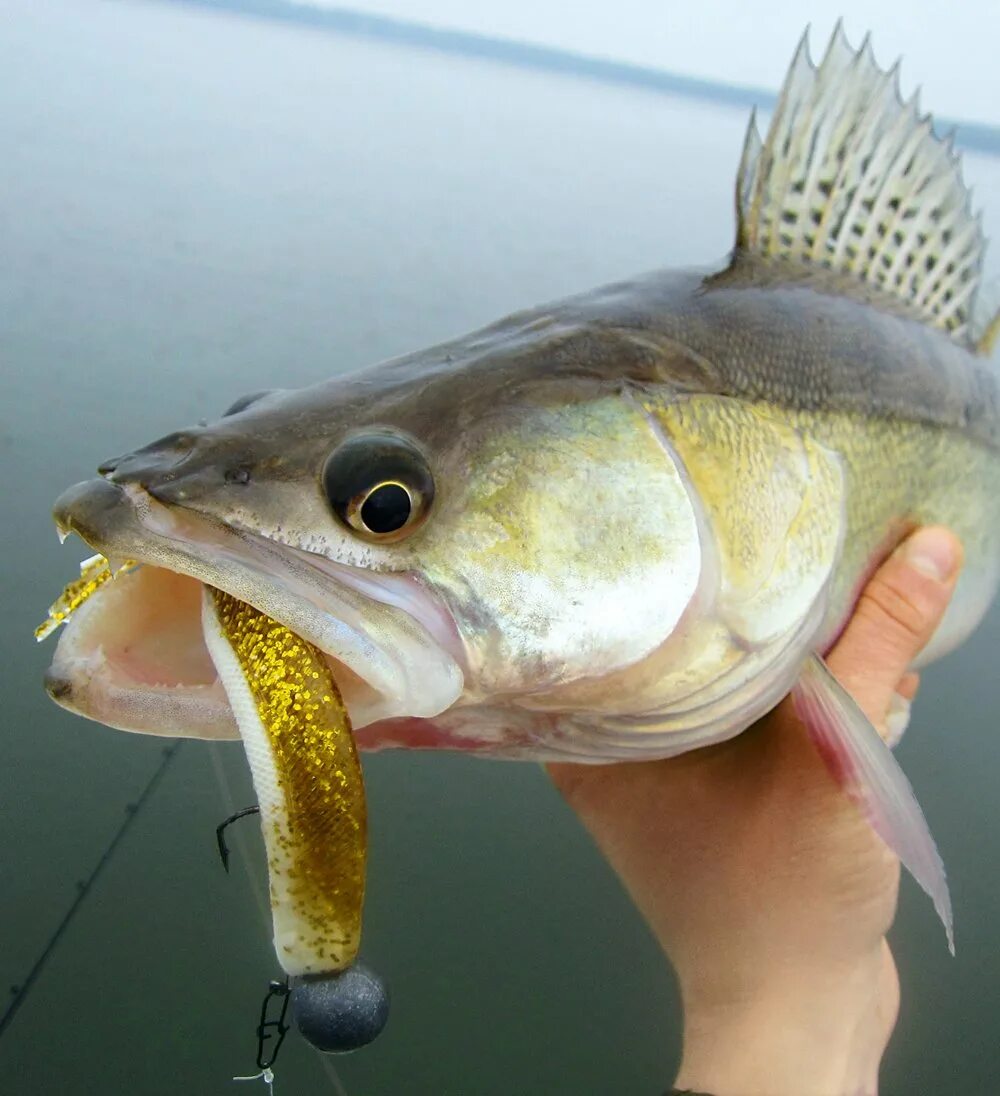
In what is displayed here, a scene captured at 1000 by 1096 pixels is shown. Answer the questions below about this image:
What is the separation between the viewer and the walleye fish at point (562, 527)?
109cm

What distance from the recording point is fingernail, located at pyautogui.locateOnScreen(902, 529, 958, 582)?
5.69 ft

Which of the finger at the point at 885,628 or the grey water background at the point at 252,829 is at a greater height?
the finger at the point at 885,628

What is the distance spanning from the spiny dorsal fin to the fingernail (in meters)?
0.62

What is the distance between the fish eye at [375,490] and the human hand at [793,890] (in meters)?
0.96

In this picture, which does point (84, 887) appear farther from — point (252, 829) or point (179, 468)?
point (179, 468)

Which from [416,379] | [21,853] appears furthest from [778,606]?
[21,853]

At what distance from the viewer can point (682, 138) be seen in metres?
37.0

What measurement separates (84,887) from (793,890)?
272cm

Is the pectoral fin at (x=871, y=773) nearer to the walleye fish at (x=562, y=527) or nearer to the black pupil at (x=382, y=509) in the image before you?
the walleye fish at (x=562, y=527)

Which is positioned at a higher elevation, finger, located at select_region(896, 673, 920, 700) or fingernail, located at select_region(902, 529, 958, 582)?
fingernail, located at select_region(902, 529, 958, 582)

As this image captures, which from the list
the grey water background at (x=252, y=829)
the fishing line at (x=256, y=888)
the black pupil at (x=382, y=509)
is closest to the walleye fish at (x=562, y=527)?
the black pupil at (x=382, y=509)

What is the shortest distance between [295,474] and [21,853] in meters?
3.05

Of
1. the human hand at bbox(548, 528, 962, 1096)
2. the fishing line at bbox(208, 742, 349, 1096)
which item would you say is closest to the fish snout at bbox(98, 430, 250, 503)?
the human hand at bbox(548, 528, 962, 1096)

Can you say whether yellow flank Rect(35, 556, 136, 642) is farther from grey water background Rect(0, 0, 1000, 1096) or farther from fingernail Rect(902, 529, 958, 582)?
grey water background Rect(0, 0, 1000, 1096)
